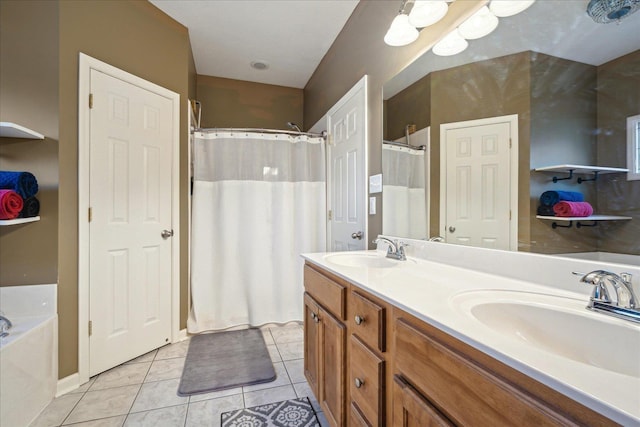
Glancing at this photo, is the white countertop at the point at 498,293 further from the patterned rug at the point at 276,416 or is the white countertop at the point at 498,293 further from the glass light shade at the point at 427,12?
the glass light shade at the point at 427,12

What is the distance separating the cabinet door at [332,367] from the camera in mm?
1178

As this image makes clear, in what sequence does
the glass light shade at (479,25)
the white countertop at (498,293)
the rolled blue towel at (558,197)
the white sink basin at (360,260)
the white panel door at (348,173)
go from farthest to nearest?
the white panel door at (348,173)
the white sink basin at (360,260)
the glass light shade at (479,25)
the rolled blue towel at (558,197)
the white countertop at (498,293)

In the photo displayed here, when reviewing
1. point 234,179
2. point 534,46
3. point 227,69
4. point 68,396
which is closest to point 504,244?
point 534,46

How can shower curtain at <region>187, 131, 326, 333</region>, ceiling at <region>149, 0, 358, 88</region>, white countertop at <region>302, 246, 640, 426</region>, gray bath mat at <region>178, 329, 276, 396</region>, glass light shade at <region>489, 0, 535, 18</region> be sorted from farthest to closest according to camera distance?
shower curtain at <region>187, 131, 326, 333</region>
ceiling at <region>149, 0, 358, 88</region>
gray bath mat at <region>178, 329, 276, 396</region>
glass light shade at <region>489, 0, 535, 18</region>
white countertop at <region>302, 246, 640, 426</region>

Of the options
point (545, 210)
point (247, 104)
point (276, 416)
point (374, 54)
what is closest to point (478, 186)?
point (545, 210)

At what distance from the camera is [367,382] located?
98 cm

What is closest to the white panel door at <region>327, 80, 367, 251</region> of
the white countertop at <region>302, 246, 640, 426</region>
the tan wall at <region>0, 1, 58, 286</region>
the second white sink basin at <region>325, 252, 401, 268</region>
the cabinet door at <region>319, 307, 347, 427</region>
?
the second white sink basin at <region>325, 252, 401, 268</region>

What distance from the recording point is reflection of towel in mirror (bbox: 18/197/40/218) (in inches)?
61.3

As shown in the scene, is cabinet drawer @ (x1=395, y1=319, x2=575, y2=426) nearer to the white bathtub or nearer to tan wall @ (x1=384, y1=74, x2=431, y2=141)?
tan wall @ (x1=384, y1=74, x2=431, y2=141)

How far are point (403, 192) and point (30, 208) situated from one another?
2056 millimetres

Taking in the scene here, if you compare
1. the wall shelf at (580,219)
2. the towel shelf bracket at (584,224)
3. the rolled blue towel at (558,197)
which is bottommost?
the towel shelf bracket at (584,224)

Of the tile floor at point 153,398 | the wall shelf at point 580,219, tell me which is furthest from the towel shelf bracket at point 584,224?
the tile floor at point 153,398

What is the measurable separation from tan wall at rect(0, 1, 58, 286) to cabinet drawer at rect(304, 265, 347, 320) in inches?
59.0

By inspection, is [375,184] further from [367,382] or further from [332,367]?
[367,382]
